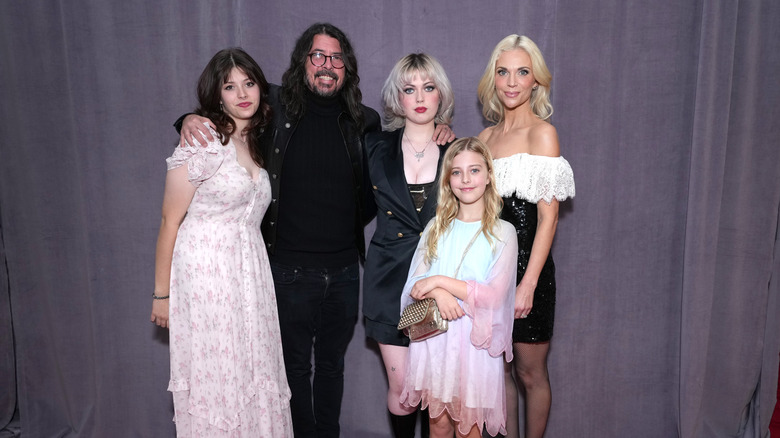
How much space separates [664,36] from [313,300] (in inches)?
86.8

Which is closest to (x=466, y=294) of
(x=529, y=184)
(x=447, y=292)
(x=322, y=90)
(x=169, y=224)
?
(x=447, y=292)

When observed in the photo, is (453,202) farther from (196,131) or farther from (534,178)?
(196,131)

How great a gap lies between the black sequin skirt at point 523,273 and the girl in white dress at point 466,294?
0.16 meters

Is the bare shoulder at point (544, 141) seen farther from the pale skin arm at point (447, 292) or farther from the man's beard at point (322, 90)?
the man's beard at point (322, 90)

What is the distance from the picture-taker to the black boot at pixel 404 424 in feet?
7.55

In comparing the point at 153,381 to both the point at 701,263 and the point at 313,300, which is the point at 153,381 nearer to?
the point at 313,300

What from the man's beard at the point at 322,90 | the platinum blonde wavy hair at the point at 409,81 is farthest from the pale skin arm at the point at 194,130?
the platinum blonde wavy hair at the point at 409,81

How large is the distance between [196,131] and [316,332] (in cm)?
108

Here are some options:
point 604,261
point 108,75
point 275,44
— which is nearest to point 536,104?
point 604,261

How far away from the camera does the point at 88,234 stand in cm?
306

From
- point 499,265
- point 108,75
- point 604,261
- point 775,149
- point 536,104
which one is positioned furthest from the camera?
point 108,75

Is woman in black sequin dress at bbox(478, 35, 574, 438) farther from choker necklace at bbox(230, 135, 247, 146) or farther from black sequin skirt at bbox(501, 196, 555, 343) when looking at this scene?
choker necklace at bbox(230, 135, 247, 146)

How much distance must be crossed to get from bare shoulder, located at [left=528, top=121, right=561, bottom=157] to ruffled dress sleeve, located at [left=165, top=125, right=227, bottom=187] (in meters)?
1.24

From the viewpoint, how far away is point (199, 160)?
6.36 feet
